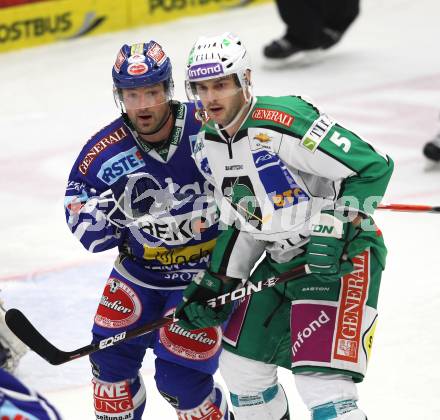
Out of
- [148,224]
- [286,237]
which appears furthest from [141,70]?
[286,237]

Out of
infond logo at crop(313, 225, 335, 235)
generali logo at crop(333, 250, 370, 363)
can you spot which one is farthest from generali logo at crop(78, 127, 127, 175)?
generali logo at crop(333, 250, 370, 363)

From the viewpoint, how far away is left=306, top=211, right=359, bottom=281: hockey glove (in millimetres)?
3955

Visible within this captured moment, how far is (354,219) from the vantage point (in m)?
4.06

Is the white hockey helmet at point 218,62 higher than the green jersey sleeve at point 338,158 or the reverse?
higher

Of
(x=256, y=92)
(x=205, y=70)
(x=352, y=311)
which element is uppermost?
A: (x=205, y=70)

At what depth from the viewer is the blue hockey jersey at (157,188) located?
14.5 ft

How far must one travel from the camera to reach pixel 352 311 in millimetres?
4043

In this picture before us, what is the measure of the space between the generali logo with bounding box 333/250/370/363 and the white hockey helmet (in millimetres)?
658

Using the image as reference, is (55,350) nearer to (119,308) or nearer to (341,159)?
(119,308)

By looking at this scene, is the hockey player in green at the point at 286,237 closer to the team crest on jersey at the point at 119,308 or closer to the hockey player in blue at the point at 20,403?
the team crest on jersey at the point at 119,308

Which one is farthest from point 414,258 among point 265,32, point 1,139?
point 265,32

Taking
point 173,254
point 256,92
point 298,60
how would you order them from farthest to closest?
point 298,60 → point 256,92 → point 173,254

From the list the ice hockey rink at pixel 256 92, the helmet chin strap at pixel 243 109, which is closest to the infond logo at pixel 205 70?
the helmet chin strap at pixel 243 109

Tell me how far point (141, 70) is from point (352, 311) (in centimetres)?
110
